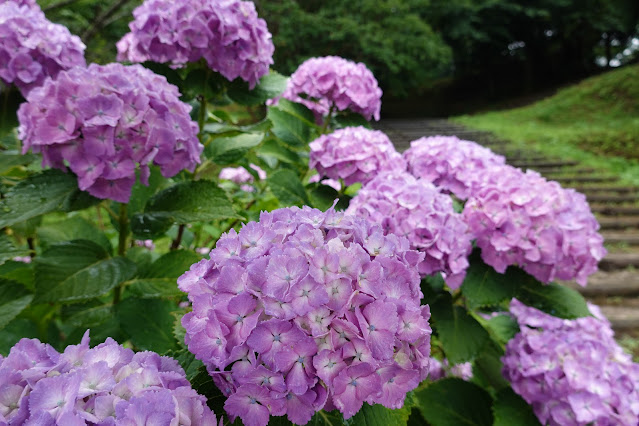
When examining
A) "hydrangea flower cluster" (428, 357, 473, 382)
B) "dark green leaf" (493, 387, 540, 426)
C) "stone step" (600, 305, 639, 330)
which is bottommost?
"stone step" (600, 305, 639, 330)

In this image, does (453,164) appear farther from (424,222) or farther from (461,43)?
(461,43)

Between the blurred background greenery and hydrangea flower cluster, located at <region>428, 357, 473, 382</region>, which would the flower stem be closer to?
hydrangea flower cluster, located at <region>428, 357, 473, 382</region>

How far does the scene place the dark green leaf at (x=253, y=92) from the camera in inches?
53.1

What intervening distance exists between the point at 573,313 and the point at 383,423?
777 mm

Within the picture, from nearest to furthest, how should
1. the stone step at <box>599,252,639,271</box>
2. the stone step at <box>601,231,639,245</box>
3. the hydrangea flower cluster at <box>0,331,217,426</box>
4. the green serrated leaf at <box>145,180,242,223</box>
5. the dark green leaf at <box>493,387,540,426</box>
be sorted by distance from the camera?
the hydrangea flower cluster at <box>0,331,217,426</box>, the green serrated leaf at <box>145,180,242,223</box>, the dark green leaf at <box>493,387,540,426</box>, the stone step at <box>599,252,639,271</box>, the stone step at <box>601,231,639,245</box>

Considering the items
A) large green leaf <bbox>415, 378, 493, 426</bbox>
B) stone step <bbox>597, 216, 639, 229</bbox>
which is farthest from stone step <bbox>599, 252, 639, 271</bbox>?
large green leaf <bbox>415, 378, 493, 426</bbox>

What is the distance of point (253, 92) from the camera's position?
1366 millimetres

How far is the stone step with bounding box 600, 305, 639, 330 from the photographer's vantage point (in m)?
3.50

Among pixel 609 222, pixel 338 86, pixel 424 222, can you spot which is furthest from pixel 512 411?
pixel 609 222

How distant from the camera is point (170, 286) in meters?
1.03

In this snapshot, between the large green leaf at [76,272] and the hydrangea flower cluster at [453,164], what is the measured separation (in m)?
0.84

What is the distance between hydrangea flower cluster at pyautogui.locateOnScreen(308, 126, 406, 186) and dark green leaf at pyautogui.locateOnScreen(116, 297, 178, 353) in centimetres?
57

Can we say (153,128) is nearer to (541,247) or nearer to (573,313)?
(541,247)

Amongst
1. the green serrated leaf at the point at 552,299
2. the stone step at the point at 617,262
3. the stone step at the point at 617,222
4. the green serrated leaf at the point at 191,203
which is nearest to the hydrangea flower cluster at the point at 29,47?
the green serrated leaf at the point at 191,203
